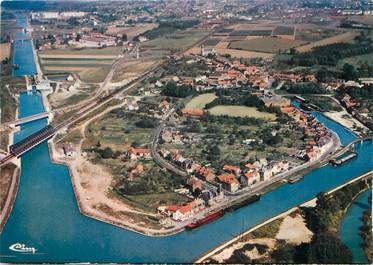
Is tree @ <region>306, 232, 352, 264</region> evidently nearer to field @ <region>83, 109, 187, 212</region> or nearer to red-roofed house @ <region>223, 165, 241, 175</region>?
field @ <region>83, 109, 187, 212</region>

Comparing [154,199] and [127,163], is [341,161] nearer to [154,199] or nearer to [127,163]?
[154,199]

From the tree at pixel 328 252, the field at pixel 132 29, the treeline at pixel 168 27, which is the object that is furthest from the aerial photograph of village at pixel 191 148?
the field at pixel 132 29

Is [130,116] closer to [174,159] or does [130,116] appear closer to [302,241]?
[174,159]

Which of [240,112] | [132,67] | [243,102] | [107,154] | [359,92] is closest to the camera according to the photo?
[107,154]

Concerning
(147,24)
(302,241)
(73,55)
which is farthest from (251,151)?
(147,24)

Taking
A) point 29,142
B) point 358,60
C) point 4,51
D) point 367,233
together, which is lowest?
point 4,51

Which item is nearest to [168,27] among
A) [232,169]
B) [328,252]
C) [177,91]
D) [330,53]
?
[330,53]
